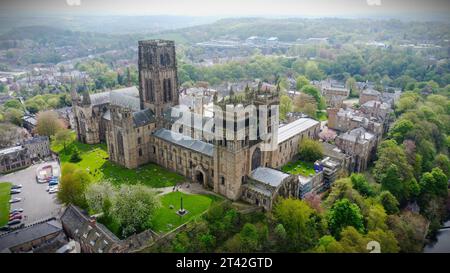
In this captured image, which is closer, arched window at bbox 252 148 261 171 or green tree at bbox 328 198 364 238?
green tree at bbox 328 198 364 238

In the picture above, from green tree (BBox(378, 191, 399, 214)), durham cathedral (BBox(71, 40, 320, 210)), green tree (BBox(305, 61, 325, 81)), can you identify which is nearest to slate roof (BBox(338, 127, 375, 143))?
durham cathedral (BBox(71, 40, 320, 210))

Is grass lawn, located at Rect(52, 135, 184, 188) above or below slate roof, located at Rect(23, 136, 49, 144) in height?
below

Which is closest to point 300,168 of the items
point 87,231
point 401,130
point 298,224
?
point 298,224

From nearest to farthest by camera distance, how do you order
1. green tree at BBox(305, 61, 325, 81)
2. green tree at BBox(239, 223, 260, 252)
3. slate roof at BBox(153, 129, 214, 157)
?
green tree at BBox(239, 223, 260, 252)
slate roof at BBox(153, 129, 214, 157)
green tree at BBox(305, 61, 325, 81)

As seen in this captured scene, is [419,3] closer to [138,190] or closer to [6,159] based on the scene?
[138,190]

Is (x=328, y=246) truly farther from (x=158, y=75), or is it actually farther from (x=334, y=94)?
(x=334, y=94)

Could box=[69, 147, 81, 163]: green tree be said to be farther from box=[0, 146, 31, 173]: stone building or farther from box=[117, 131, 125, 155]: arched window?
box=[117, 131, 125, 155]: arched window
